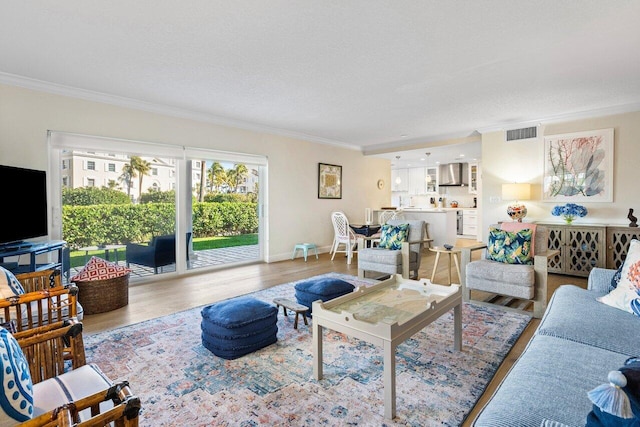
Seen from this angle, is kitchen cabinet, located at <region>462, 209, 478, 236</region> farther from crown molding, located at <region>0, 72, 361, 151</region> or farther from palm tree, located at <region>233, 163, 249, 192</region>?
palm tree, located at <region>233, 163, 249, 192</region>

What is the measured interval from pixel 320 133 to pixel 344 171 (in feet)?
4.61

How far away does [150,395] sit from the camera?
1.96 metres

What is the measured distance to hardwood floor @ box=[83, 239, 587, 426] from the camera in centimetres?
300

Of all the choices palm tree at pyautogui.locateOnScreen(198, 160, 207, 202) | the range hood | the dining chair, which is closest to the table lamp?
the dining chair

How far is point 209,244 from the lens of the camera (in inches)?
221

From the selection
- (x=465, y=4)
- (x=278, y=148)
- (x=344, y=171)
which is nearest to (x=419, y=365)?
(x=465, y=4)

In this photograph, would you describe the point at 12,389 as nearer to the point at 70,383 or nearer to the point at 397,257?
the point at 70,383

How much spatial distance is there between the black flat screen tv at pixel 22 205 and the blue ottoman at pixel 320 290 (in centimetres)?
278

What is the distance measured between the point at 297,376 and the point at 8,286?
6.12 feet

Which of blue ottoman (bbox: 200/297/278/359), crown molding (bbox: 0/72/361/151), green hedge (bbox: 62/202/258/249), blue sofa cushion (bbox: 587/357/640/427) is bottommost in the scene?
blue ottoman (bbox: 200/297/278/359)

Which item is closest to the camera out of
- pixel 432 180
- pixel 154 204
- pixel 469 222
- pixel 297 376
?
pixel 297 376

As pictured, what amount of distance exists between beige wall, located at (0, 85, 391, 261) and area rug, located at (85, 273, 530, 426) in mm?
2523

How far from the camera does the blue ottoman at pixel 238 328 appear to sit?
2400 mm

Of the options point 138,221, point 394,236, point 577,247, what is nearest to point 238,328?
point 394,236
